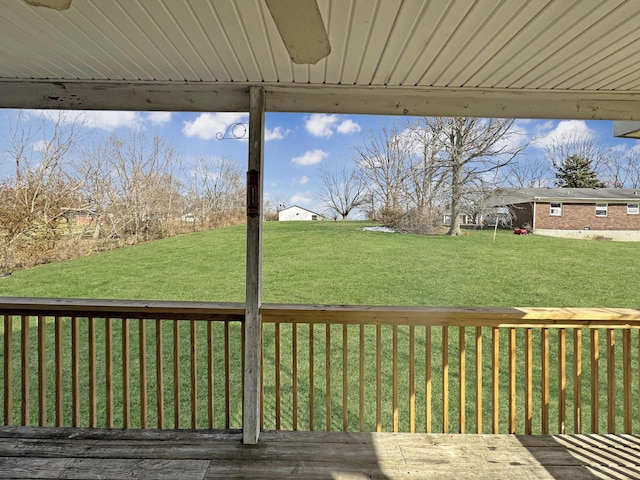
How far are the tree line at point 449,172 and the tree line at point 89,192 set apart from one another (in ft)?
3.92

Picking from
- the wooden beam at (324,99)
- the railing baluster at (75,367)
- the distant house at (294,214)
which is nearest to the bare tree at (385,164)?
the distant house at (294,214)

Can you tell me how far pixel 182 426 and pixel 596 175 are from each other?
4.03 meters

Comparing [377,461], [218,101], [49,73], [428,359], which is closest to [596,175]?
[428,359]

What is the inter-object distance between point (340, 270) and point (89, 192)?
8.45 ft

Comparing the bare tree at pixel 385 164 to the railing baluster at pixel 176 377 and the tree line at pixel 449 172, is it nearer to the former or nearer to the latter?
the tree line at pixel 449 172

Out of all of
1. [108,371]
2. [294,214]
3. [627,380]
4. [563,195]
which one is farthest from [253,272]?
[563,195]

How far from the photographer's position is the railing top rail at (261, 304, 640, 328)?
7.38 ft

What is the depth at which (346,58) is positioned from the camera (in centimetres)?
178

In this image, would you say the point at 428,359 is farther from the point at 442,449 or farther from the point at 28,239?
the point at 28,239

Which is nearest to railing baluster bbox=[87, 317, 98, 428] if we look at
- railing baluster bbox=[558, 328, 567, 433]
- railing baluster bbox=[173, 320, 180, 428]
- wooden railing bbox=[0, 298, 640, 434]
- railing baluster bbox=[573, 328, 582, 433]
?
wooden railing bbox=[0, 298, 640, 434]

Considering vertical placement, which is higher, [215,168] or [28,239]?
[215,168]

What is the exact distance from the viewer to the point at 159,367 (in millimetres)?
2365

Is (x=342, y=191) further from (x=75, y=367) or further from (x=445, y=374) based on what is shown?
(x=75, y=367)

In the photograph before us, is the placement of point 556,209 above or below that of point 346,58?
below
